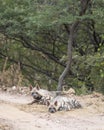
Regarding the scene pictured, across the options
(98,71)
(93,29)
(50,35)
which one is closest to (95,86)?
(98,71)

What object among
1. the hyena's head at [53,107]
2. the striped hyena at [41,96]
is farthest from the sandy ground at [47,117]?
the striped hyena at [41,96]

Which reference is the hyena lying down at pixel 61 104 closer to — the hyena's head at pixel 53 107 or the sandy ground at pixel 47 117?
the hyena's head at pixel 53 107

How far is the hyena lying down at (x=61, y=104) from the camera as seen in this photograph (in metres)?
8.38

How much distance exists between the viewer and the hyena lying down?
838 centimetres

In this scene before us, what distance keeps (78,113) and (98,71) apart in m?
3.68

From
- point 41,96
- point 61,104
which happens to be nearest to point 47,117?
point 61,104

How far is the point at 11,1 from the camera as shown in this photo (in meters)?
13.3

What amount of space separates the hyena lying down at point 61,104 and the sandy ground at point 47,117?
138mm

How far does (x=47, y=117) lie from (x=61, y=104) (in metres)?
0.77

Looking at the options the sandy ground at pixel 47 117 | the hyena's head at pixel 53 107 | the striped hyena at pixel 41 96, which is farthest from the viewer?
the striped hyena at pixel 41 96

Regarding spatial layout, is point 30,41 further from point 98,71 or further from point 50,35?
point 98,71

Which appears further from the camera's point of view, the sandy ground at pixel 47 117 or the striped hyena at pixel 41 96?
the striped hyena at pixel 41 96

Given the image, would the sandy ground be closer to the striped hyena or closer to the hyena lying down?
the hyena lying down

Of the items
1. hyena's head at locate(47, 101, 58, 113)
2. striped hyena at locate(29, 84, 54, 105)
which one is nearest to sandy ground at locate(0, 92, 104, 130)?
hyena's head at locate(47, 101, 58, 113)
